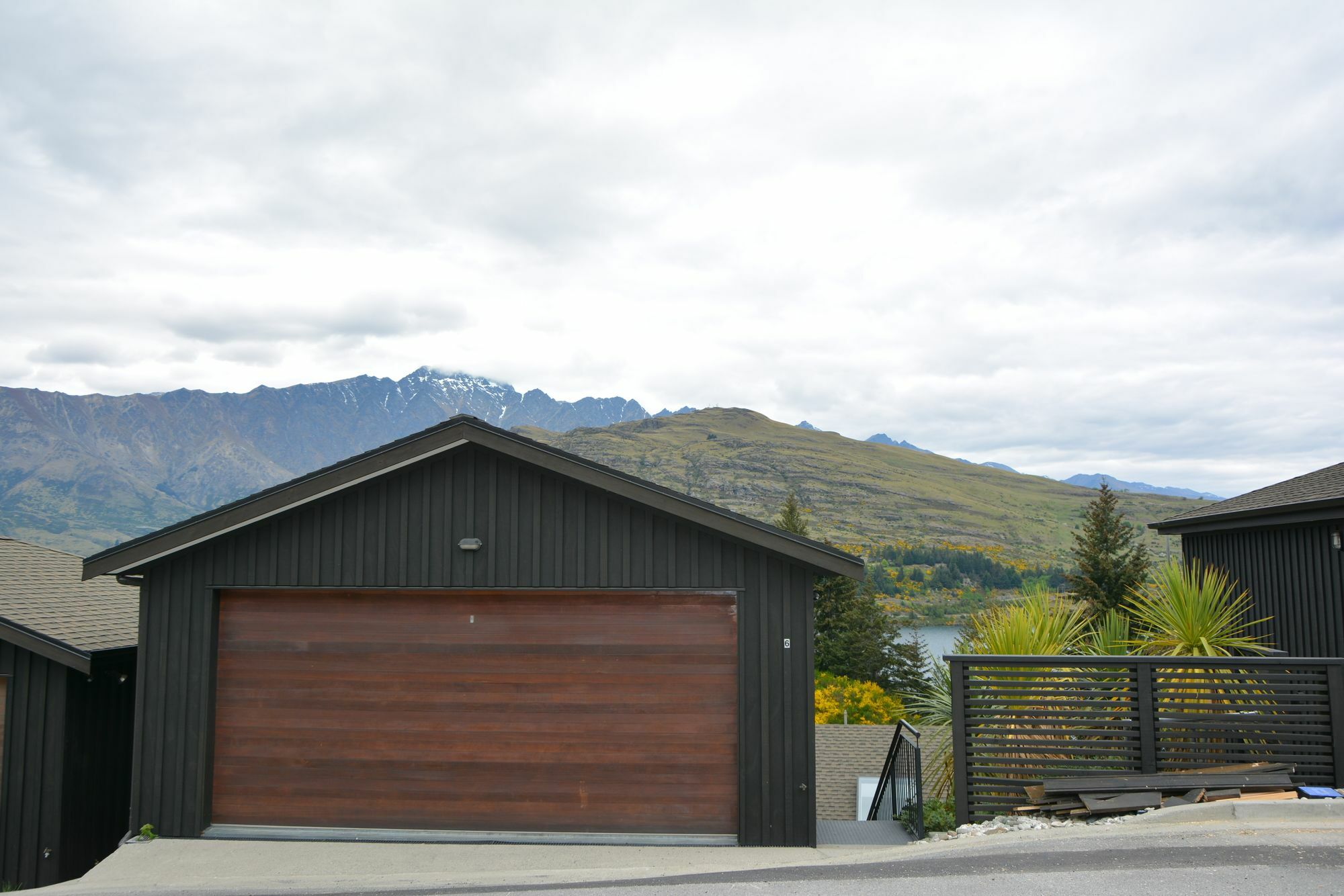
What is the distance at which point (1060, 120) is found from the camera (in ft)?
51.0

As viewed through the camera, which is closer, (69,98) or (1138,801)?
(1138,801)

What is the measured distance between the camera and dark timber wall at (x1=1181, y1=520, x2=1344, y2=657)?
32.9 feet

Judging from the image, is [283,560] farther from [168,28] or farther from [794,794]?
[168,28]

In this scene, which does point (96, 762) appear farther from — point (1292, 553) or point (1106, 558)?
point (1106, 558)

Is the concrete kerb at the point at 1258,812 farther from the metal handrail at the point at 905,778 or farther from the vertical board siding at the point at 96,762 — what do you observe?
the vertical board siding at the point at 96,762

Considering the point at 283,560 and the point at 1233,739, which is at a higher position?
the point at 283,560

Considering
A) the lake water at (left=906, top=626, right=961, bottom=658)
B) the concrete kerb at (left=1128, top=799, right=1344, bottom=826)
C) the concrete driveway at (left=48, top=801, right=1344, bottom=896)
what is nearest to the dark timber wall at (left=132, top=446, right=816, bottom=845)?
the concrete driveway at (left=48, top=801, right=1344, bottom=896)

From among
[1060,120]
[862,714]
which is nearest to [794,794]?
[1060,120]

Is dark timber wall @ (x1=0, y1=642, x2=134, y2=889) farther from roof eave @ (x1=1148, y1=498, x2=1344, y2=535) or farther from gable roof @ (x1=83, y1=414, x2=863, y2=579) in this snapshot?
roof eave @ (x1=1148, y1=498, x2=1344, y2=535)

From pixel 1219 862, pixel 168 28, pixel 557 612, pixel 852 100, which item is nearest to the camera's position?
pixel 1219 862

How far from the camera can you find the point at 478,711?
332 inches

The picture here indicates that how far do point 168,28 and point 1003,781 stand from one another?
48.3 ft

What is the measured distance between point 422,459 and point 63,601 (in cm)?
653

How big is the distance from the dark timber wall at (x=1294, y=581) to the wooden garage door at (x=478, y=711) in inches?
288
